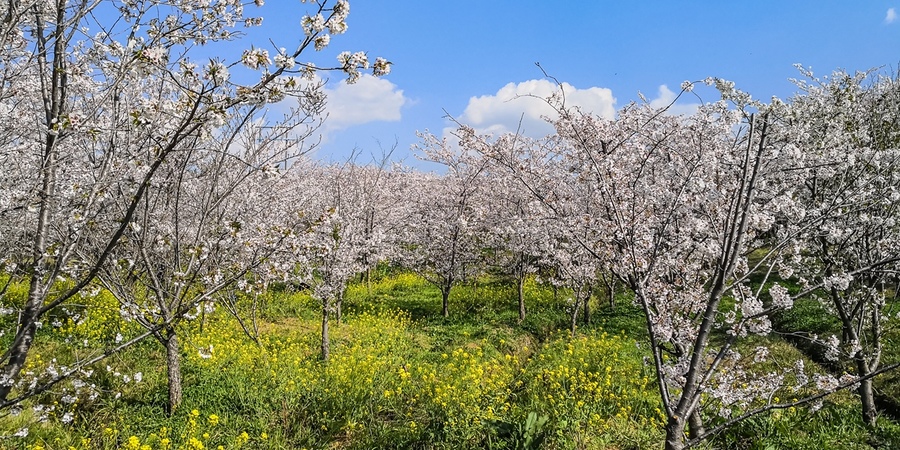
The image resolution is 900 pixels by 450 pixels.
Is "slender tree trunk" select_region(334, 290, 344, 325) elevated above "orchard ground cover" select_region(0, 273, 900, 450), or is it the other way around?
"slender tree trunk" select_region(334, 290, 344, 325)

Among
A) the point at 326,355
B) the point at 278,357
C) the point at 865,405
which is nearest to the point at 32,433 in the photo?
the point at 278,357

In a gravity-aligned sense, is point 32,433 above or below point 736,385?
below

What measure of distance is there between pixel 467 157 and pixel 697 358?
14.2m

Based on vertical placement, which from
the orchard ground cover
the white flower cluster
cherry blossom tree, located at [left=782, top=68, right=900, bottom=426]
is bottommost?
the orchard ground cover

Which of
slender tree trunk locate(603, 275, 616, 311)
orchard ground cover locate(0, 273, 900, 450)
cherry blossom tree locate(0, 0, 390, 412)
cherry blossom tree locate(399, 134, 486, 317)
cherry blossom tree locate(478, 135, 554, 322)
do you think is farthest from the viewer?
cherry blossom tree locate(399, 134, 486, 317)

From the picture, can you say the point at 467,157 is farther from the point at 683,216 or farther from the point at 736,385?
the point at 736,385

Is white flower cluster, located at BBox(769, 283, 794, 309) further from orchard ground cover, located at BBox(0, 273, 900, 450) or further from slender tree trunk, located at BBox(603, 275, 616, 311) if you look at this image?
slender tree trunk, located at BBox(603, 275, 616, 311)

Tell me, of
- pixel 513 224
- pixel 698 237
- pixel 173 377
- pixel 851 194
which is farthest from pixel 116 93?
pixel 513 224

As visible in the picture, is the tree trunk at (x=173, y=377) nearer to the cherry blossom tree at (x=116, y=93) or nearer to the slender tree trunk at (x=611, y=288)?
the cherry blossom tree at (x=116, y=93)

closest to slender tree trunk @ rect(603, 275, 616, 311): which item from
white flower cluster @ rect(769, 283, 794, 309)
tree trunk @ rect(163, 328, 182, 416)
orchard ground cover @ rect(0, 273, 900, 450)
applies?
orchard ground cover @ rect(0, 273, 900, 450)

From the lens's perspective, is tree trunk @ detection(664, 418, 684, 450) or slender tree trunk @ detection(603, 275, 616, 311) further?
slender tree trunk @ detection(603, 275, 616, 311)

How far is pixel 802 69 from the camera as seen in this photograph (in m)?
9.32

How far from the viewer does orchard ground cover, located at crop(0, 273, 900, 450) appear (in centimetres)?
647

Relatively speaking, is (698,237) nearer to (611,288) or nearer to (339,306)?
(611,288)
